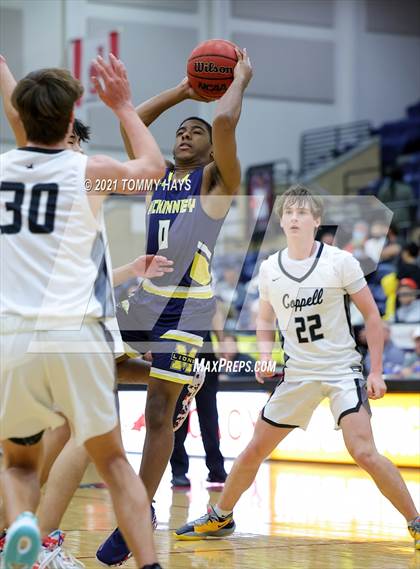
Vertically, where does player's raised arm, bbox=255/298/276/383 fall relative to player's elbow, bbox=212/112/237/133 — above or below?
below

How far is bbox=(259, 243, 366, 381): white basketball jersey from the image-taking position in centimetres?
540

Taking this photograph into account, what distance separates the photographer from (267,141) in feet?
74.0

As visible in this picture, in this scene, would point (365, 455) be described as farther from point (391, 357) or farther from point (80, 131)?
point (391, 357)

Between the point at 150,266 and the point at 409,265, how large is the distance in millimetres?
8705

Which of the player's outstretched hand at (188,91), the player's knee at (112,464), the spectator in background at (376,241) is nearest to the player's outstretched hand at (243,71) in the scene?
the player's outstretched hand at (188,91)

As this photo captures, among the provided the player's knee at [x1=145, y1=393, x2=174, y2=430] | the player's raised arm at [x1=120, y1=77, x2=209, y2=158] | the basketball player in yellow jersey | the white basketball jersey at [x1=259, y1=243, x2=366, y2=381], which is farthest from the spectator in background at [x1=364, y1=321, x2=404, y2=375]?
the player's knee at [x1=145, y1=393, x2=174, y2=430]

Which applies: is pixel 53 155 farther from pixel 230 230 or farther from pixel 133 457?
pixel 230 230

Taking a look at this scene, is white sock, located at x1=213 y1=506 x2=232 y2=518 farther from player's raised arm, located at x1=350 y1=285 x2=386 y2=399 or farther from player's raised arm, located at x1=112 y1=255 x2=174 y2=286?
player's raised arm, located at x1=112 y1=255 x2=174 y2=286

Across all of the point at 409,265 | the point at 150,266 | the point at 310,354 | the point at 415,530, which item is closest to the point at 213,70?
the point at 150,266

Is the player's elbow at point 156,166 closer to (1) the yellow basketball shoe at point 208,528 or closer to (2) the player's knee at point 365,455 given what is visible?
(2) the player's knee at point 365,455

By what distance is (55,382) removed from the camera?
11.6ft

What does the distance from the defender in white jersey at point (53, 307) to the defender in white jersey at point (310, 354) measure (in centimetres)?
173

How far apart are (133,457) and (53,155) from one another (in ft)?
20.3

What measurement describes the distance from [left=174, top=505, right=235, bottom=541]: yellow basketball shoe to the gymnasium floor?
0.19 feet
